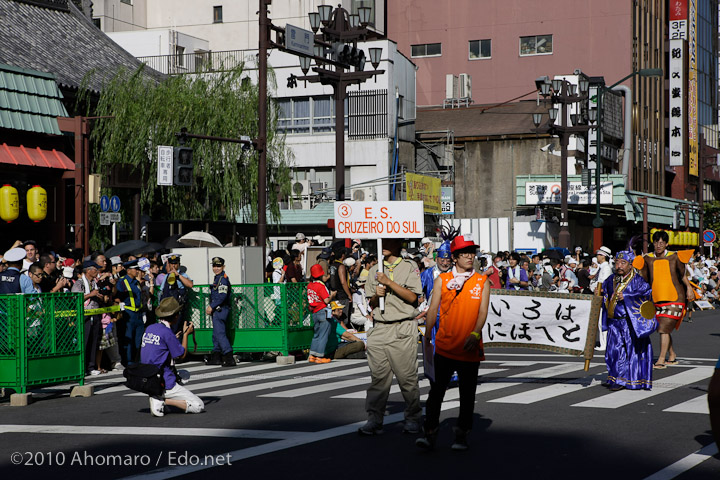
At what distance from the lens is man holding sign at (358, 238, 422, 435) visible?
9375 mm

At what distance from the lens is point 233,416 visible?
1075 cm

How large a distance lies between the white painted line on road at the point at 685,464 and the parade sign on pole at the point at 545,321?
414 cm

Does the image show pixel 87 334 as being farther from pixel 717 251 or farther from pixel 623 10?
pixel 717 251

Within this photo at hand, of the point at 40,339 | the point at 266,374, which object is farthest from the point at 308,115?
the point at 40,339

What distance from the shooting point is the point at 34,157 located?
26.9 meters

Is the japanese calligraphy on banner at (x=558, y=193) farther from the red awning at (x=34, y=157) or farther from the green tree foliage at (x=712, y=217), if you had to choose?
the green tree foliage at (x=712, y=217)

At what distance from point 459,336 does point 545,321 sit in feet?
15.1

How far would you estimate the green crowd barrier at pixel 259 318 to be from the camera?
1797cm

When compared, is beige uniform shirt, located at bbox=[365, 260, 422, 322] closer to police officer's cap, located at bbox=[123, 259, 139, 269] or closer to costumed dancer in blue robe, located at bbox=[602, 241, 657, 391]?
costumed dancer in blue robe, located at bbox=[602, 241, 657, 391]

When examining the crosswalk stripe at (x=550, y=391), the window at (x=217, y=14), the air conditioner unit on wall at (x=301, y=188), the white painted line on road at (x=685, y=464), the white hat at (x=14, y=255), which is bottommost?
the crosswalk stripe at (x=550, y=391)

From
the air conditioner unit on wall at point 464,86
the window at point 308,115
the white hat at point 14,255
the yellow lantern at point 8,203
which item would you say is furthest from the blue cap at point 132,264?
the air conditioner unit on wall at point 464,86

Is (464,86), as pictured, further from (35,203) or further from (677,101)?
(35,203)

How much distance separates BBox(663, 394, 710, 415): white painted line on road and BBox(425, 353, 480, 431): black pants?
10.1ft

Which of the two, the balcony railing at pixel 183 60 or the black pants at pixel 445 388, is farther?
the balcony railing at pixel 183 60
